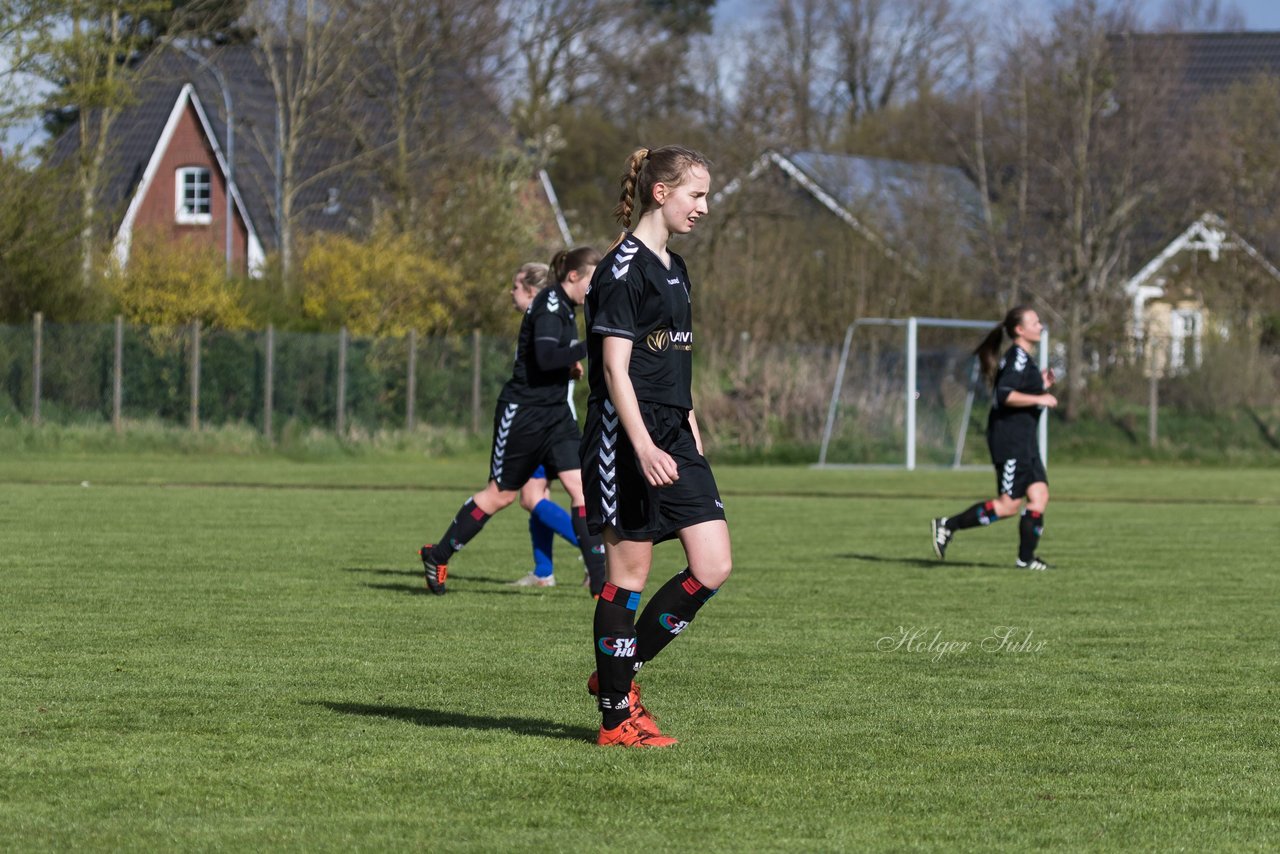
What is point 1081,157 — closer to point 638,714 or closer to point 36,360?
point 36,360

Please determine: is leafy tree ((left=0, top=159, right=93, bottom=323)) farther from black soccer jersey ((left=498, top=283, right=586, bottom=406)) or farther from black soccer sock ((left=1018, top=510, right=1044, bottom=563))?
black soccer jersey ((left=498, top=283, right=586, bottom=406))

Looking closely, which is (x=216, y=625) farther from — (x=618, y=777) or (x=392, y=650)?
(x=618, y=777)

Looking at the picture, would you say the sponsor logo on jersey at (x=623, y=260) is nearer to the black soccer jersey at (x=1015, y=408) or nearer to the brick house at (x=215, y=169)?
the black soccer jersey at (x=1015, y=408)

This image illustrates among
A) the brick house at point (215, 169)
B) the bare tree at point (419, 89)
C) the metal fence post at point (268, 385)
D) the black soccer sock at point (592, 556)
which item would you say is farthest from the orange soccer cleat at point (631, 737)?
the brick house at point (215, 169)

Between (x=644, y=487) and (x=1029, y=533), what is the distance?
7.79 meters

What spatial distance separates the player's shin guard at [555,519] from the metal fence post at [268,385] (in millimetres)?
20609

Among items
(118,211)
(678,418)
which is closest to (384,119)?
(118,211)

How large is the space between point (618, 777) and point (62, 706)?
2225mm

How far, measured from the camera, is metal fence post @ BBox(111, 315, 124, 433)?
101 feet

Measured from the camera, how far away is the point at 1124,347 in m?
37.5

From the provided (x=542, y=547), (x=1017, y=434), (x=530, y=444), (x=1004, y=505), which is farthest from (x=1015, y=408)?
(x=530, y=444)

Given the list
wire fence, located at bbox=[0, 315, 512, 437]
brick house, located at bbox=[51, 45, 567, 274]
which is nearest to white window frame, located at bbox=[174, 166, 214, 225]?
brick house, located at bbox=[51, 45, 567, 274]

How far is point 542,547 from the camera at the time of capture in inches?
462

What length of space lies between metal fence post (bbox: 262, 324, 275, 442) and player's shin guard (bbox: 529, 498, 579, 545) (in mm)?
20609
